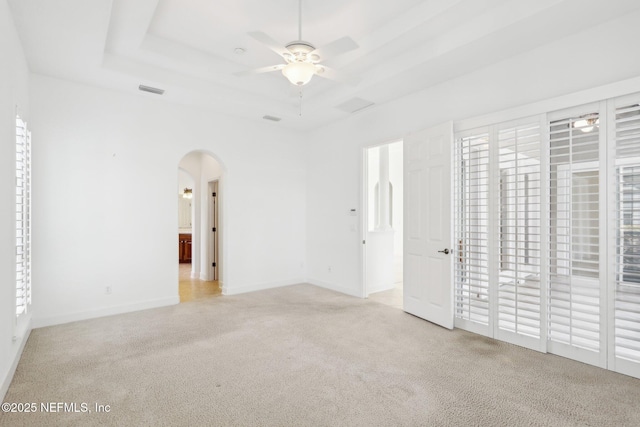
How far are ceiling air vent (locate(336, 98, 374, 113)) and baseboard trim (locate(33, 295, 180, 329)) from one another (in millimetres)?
3849

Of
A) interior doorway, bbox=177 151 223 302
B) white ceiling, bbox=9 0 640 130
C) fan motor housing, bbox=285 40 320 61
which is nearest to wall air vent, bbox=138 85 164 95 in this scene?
white ceiling, bbox=9 0 640 130

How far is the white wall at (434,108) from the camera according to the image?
9.62 ft

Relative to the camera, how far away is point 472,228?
3.88 metres

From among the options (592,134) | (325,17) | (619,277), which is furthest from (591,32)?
(325,17)

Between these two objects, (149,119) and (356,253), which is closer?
(149,119)

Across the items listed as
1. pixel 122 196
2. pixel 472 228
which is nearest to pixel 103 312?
pixel 122 196

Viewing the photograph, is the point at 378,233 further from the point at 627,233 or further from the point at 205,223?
the point at 205,223

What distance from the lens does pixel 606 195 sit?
9.46 ft

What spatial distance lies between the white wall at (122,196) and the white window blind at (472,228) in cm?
→ 341

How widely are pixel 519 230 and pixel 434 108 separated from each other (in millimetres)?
1850

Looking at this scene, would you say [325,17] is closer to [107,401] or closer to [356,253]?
[356,253]

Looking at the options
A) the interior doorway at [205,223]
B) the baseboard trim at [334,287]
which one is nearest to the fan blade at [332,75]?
the baseboard trim at [334,287]

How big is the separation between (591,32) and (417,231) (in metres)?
2.58

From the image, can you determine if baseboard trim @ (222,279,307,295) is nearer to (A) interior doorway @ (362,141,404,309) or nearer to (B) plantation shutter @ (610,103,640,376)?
(A) interior doorway @ (362,141,404,309)
